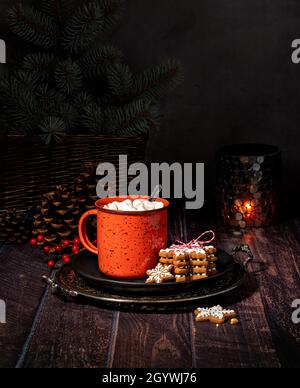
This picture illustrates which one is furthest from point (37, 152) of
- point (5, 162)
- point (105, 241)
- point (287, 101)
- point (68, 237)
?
point (287, 101)

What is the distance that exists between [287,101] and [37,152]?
0.65m

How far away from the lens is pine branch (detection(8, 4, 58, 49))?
4.62 feet

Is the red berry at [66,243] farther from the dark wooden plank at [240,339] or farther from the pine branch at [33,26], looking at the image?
the pine branch at [33,26]

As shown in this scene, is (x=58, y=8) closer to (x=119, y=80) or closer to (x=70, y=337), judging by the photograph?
(x=119, y=80)

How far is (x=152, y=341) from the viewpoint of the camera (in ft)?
2.97

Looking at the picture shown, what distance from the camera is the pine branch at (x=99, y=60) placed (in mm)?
1496

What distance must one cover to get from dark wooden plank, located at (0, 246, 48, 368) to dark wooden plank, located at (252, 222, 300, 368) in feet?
1.11

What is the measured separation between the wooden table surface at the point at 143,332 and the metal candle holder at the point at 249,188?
301 mm

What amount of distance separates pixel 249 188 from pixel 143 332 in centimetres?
61

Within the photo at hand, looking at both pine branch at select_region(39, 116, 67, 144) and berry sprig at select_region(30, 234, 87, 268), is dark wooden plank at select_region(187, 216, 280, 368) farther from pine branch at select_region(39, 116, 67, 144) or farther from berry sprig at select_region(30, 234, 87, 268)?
pine branch at select_region(39, 116, 67, 144)

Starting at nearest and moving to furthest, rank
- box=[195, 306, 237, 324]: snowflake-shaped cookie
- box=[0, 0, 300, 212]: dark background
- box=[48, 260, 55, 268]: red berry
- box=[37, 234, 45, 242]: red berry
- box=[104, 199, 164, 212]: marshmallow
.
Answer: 1. box=[195, 306, 237, 324]: snowflake-shaped cookie
2. box=[104, 199, 164, 212]: marshmallow
3. box=[48, 260, 55, 268]: red berry
4. box=[37, 234, 45, 242]: red berry
5. box=[0, 0, 300, 212]: dark background

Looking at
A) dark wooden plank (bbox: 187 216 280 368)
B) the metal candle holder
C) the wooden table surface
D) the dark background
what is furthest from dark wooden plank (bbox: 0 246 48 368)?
the dark background

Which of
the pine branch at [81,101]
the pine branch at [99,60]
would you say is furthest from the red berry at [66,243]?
the pine branch at [99,60]

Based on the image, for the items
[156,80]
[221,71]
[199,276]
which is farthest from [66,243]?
[221,71]
